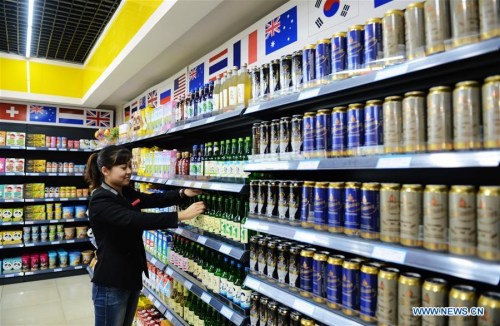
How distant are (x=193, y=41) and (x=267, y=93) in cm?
195

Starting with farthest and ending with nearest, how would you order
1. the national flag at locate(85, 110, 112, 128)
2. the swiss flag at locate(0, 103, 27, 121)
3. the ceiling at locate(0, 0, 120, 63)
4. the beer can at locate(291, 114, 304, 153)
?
the national flag at locate(85, 110, 112, 128), the swiss flag at locate(0, 103, 27, 121), the ceiling at locate(0, 0, 120, 63), the beer can at locate(291, 114, 304, 153)

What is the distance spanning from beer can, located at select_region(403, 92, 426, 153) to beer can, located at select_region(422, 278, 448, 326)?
0.50 metres

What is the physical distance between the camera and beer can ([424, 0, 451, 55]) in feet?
4.11

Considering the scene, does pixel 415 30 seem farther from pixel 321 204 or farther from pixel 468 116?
pixel 321 204

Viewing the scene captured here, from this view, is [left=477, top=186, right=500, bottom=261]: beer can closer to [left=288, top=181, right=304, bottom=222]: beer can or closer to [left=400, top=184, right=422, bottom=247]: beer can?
[left=400, top=184, right=422, bottom=247]: beer can

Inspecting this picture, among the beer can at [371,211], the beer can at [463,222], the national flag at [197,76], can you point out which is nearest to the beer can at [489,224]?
the beer can at [463,222]

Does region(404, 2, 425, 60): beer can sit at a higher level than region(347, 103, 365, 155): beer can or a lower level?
higher

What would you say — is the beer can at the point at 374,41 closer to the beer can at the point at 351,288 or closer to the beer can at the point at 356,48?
the beer can at the point at 356,48

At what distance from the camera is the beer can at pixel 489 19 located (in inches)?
43.6

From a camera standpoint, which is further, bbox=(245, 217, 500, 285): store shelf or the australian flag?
the australian flag

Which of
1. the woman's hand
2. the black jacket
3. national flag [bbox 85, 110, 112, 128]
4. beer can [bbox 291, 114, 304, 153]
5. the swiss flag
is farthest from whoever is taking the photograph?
national flag [bbox 85, 110, 112, 128]

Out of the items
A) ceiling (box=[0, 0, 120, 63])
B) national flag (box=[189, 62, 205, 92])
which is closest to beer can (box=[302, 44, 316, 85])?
national flag (box=[189, 62, 205, 92])

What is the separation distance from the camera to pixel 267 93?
215 cm

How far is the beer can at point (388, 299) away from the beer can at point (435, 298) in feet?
0.41
